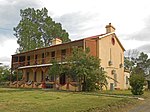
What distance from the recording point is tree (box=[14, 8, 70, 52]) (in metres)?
57.7

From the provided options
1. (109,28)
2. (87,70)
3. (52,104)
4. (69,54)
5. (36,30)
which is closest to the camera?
(52,104)

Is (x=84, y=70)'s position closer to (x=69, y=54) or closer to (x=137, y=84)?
(x=137, y=84)

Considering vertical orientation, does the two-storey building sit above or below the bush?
above

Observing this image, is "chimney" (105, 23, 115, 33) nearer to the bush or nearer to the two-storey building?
the two-storey building

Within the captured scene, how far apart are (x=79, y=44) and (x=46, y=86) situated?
26.6 feet

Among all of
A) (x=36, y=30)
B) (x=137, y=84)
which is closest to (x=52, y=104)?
(x=137, y=84)

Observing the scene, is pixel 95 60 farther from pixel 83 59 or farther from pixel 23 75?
pixel 23 75

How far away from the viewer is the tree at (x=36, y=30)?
57.7 metres

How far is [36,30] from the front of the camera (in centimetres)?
5816

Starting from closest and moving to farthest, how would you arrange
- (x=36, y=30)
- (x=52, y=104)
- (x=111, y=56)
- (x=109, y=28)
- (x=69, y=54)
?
1. (x=52, y=104)
2. (x=69, y=54)
3. (x=111, y=56)
4. (x=109, y=28)
5. (x=36, y=30)

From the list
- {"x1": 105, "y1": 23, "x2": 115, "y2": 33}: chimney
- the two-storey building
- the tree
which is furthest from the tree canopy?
the tree

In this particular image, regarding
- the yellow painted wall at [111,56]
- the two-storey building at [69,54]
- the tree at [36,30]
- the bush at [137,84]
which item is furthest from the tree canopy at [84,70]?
the tree at [36,30]

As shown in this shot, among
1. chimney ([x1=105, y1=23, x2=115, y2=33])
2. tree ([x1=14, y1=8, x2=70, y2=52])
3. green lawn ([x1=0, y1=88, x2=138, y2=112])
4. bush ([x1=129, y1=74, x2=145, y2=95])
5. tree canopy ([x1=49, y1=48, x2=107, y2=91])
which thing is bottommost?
green lawn ([x1=0, y1=88, x2=138, y2=112])

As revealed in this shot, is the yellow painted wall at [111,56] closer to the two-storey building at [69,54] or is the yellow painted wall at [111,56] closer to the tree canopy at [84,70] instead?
the two-storey building at [69,54]
